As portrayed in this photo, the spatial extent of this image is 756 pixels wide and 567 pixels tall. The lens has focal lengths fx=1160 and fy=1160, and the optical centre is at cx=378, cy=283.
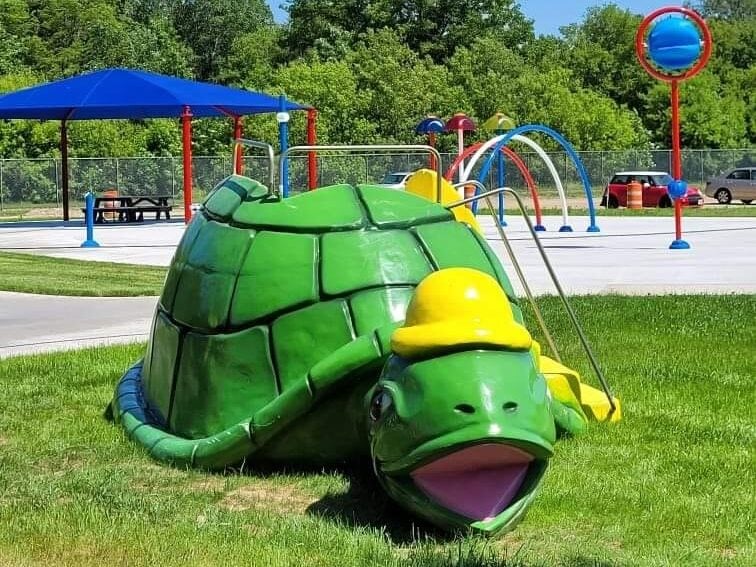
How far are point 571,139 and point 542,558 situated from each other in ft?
158

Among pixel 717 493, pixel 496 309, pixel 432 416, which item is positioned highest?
pixel 496 309

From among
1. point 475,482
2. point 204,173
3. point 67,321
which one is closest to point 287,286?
point 475,482

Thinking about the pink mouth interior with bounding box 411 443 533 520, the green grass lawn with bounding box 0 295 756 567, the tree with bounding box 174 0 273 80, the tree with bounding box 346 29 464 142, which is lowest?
the green grass lawn with bounding box 0 295 756 567

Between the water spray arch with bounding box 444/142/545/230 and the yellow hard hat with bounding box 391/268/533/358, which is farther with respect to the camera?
the water spray arch with bounding box 444/142/545/230

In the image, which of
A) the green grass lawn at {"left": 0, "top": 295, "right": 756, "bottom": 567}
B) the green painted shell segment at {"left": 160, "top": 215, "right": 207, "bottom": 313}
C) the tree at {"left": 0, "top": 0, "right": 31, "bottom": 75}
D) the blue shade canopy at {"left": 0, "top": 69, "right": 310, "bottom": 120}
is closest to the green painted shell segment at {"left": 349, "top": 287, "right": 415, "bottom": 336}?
the green grass lawn at {"left": 0, "top": 295, "right": 756, "bottom": 567}

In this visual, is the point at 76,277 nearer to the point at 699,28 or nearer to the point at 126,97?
the point at 699,28

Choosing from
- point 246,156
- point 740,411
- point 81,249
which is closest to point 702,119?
point 246,156

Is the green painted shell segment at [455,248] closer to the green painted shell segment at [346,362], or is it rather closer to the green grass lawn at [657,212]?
the green painted shell segment at [346,362]

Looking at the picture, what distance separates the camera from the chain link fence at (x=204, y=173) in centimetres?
3866

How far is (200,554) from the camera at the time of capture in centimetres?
411

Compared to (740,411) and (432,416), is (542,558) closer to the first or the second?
(432,416)

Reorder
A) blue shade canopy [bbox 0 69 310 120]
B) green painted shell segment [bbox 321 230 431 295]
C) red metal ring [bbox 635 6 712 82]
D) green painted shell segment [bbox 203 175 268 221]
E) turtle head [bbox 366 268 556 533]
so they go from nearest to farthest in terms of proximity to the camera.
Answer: turtle head [bbox 366 268 556 533] → green painted shell segment [bbox 321 230 431 295] → green painted shell segment [bbox 203 175 268 221] → red metal ring [bbox 635 6 712 82] → blue shade canopy [bbox 0 69 310 120]

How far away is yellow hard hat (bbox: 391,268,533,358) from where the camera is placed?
396 cm

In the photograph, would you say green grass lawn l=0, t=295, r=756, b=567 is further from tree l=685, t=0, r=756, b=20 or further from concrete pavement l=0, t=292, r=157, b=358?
tree l=685, t=0, r=756, b=20
